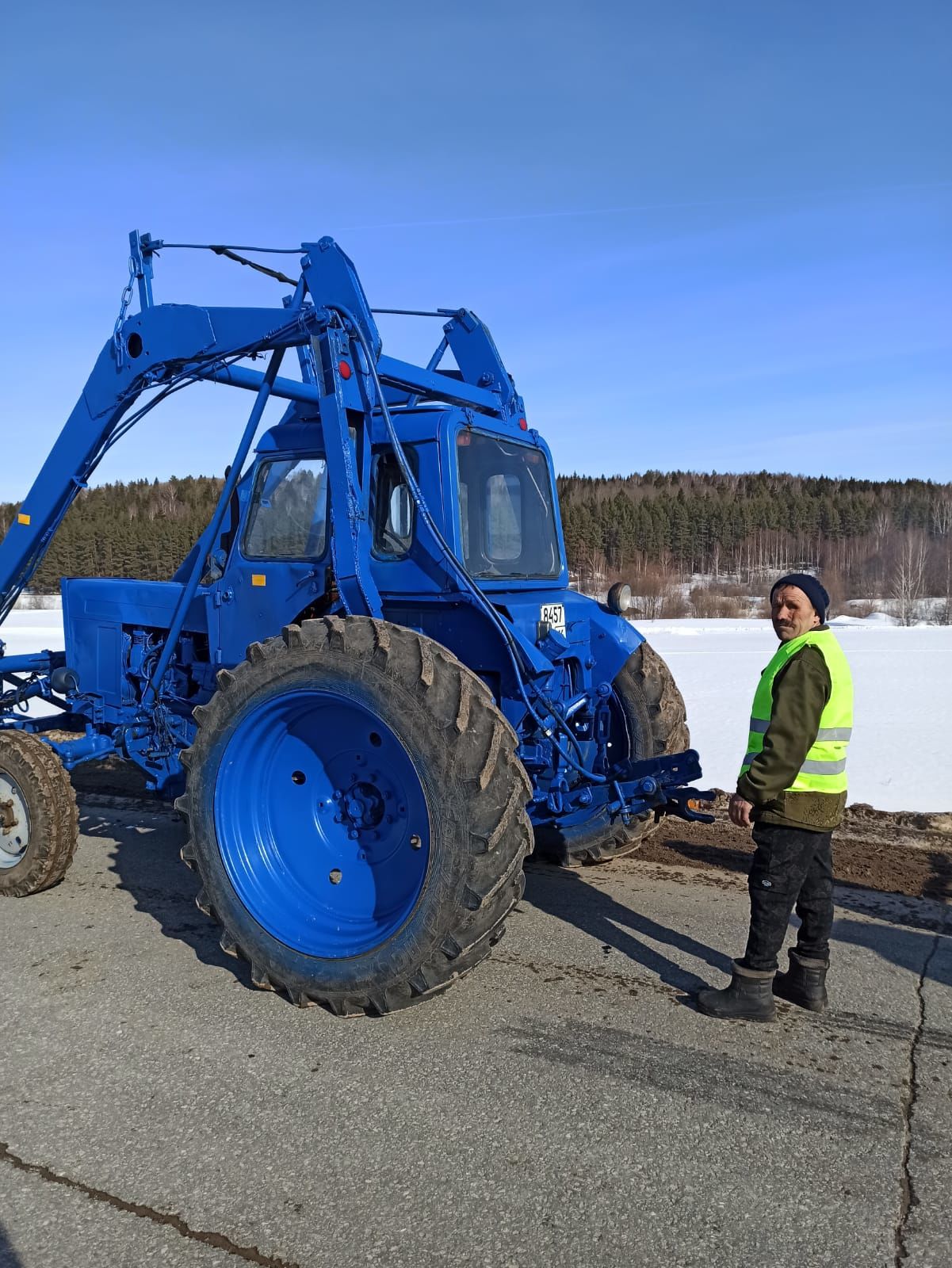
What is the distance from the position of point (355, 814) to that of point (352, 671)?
81cm

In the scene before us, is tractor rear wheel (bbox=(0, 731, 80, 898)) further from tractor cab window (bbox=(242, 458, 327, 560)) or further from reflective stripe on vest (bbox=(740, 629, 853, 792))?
reflective stripe on vest (bbox=(740, 629, 853, 792))

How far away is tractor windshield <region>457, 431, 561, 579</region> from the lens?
15.8ft

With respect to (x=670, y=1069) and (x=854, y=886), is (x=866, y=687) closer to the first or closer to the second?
(x=854, y=886)

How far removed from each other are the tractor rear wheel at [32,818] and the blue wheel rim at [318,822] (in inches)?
65.5

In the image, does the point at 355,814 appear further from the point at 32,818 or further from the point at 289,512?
the point at 32,818

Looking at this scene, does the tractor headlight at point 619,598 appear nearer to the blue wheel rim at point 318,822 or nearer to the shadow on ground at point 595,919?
the shadow on ground at point 595,919

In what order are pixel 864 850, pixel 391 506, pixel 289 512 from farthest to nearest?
pixel 864 850
pixel 289 512
pixel 391 506

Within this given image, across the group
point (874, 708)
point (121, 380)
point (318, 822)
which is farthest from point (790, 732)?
point (874, 708)

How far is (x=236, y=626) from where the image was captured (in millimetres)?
5203

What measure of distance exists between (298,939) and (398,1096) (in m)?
0.91

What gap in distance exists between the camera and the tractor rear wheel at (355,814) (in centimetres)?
357

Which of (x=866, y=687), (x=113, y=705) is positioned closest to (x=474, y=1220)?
(x=113, y=705)

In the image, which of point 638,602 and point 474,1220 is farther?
point 638,602

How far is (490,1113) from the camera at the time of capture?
3170 mm
